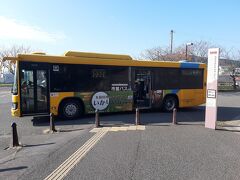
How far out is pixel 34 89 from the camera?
12.6m

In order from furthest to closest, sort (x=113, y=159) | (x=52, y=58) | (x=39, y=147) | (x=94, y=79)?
1. (x=94, y=79)
2. (x=52, y=58)
3. (x=39, y=147)
4. (x=113, y=159)

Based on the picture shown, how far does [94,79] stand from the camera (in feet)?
46.1

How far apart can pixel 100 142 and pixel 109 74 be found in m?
6.30

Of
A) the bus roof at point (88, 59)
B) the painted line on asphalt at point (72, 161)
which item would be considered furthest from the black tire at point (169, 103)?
the painted line on asphalt at point (72, 161)

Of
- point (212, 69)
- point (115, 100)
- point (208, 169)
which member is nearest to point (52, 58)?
point (115, 100)

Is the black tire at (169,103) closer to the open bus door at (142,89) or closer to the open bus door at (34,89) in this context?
the open bus door at (142,89)

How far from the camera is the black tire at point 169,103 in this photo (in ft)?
53.9

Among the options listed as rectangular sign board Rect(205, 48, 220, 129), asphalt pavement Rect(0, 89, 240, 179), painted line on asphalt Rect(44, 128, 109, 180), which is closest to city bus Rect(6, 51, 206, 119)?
asphalt pavement Rect(0, 89, 240, 179)

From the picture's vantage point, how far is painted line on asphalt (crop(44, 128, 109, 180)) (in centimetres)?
568

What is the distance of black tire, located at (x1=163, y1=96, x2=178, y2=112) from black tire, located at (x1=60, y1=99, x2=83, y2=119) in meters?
5.09

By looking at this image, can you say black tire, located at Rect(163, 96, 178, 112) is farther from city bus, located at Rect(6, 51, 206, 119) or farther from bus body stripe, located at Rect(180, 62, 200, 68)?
bus body stripe, located at Rect(180, 62, 200, 68)

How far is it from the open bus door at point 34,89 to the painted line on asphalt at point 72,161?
14.2 ft

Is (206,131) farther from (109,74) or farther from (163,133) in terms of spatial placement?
(109,74)

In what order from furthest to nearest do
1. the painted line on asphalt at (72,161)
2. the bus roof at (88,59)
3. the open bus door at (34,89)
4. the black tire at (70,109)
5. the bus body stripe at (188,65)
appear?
the bus body stripe at (188,65)
the black tire at (70,109)
the bus roof at (88,59)
the open bus door at (34,89)
the painted line on asphalt at (72,161)
